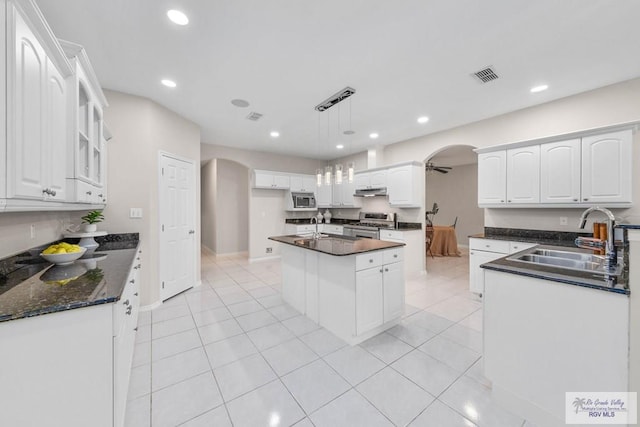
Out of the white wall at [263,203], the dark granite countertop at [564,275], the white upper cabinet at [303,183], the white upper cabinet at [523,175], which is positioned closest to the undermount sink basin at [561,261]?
the dark granite countertop at [564,275]

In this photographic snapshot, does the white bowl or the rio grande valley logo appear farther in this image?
the white bowl

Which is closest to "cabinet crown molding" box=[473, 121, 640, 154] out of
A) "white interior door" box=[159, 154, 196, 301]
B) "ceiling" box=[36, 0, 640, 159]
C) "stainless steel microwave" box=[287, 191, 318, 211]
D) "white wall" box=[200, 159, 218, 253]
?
"ceiling" box=[36, 0, 640, 159]

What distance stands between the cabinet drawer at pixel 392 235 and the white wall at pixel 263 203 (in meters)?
2.76

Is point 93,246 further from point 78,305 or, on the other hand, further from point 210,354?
point 78,305

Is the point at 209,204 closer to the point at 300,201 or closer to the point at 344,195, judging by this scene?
the point at 300,201

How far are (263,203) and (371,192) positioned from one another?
2.72 m

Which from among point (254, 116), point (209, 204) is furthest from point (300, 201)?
point (209, 204)

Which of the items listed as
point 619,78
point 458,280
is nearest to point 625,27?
point 619,78

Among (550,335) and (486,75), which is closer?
(550,335)

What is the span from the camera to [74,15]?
1.83 meters

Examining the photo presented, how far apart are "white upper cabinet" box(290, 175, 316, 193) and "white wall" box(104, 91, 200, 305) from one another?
3235 mm

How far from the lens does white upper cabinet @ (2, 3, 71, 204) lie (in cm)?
108

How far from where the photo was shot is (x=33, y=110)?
1.22 meters

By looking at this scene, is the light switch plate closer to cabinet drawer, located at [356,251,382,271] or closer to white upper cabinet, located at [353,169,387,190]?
cabinet drawer, located at [356,251,382,271]
